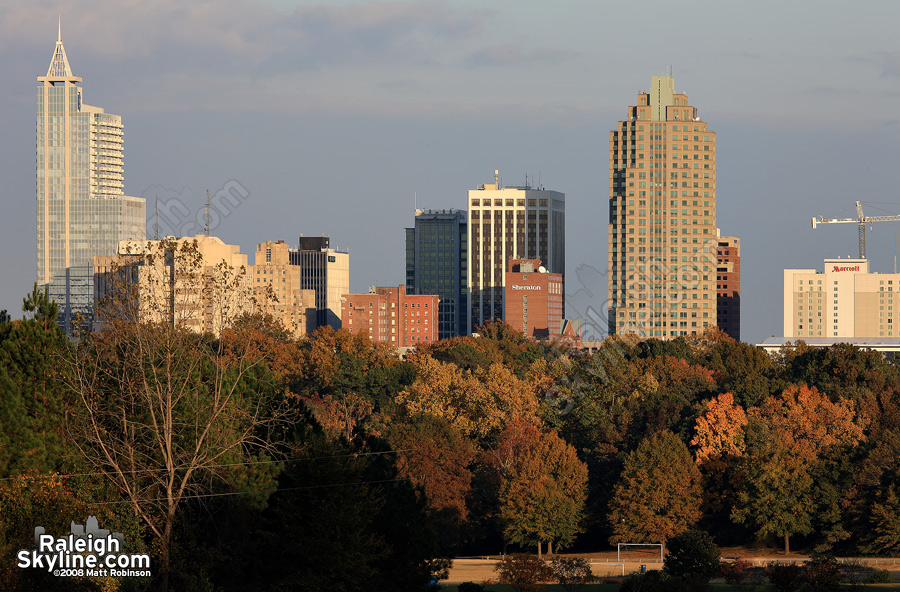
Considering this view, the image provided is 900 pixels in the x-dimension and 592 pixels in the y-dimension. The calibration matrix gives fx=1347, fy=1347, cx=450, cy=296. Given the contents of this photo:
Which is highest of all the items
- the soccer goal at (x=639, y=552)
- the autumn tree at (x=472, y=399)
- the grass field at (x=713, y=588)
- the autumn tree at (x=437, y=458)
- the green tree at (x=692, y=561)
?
the autumn tree at (x=472, y=399)

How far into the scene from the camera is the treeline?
49.7 meters

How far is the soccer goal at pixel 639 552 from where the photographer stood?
293 ft

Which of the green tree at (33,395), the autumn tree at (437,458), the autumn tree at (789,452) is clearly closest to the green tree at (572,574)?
the autumn tree at (437,458)

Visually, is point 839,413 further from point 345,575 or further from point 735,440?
point 345,575

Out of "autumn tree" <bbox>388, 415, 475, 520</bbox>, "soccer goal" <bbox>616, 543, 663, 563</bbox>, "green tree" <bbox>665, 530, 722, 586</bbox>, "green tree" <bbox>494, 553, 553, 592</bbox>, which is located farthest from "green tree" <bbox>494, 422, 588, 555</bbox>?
"green tree" <bbox>665, 530, 722, 586</bbox>

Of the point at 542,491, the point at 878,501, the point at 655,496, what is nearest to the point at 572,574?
the point at 655,496

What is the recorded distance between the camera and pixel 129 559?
46.9m

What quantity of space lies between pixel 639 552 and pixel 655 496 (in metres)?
3.96

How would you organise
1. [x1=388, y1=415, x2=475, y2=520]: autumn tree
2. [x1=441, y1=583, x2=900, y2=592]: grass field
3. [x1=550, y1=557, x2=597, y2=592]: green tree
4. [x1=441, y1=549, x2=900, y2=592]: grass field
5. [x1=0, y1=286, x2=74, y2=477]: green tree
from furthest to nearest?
[x1=388, y1=415, x2=475, y2=520]: autumn tree
[x1=550, y1=557, x2=597, y2=592]: green tree
[x1=441, y1=549, x2=900, y2=592]: grass field
[x1=441, y1=583, x2=900, y2=592]: grass field
[x1=0, y1=286, x2=74, y2=477]: green tree

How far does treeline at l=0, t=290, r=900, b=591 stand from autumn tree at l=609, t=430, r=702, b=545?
0.15 meters

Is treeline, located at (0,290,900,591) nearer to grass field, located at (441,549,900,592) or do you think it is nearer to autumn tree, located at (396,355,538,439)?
autumn tree, located at (396,355,538,439)

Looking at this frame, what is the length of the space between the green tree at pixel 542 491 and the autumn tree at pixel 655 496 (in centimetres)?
322

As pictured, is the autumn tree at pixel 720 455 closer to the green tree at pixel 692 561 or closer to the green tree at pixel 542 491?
the green tree at pixel 542 491

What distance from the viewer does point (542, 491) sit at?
308 feet
